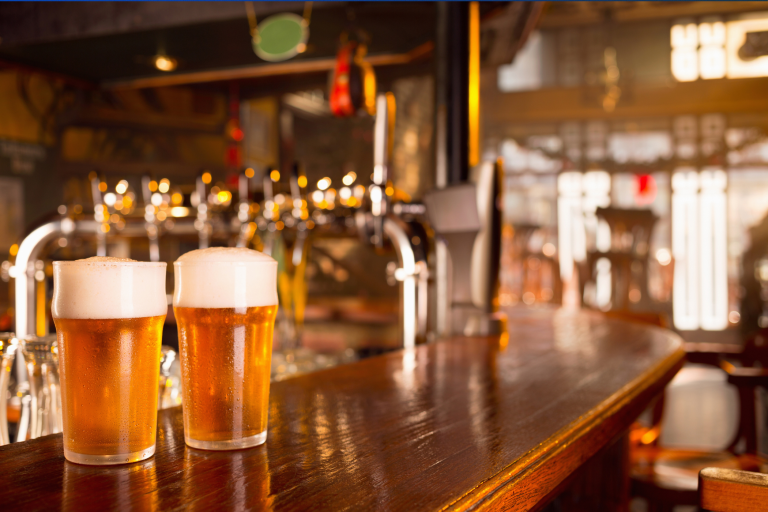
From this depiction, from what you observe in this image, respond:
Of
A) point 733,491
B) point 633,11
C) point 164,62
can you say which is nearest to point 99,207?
point 733,491

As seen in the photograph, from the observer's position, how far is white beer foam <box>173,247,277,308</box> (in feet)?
1.77

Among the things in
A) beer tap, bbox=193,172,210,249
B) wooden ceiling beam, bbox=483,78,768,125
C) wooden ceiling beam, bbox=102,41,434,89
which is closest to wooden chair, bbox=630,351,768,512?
beer tap, bbox=193,172,210,249

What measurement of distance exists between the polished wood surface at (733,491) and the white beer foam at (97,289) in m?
0.55

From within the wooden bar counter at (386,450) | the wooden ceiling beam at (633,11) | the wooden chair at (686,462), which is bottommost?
the wooden chair at (686,462)

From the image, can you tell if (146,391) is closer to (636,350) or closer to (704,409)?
(636,350)

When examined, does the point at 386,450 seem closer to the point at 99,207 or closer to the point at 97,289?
the point at 97,289

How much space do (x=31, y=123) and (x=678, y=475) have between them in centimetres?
502

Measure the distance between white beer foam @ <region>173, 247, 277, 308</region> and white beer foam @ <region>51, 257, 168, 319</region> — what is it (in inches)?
1.9

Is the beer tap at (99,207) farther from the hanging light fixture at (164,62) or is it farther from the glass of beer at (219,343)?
the hanging light fixture at (164,62)

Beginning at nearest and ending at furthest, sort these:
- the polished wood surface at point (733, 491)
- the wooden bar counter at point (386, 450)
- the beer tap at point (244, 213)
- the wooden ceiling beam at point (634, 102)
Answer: the wooden bar counter at point (386, 450) → the polished wood surface at point (733, 491) → the beer tap at point (244, 213) → the wooden ceiling beam at point (634, 102)

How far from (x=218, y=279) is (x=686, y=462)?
186cm

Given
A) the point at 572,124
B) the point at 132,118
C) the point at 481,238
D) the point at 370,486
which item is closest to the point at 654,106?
the point at 572,124

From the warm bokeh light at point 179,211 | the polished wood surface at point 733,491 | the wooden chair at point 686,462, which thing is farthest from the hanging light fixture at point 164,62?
the polished wood surface at point 733,491

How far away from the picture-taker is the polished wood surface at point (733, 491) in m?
0.60
